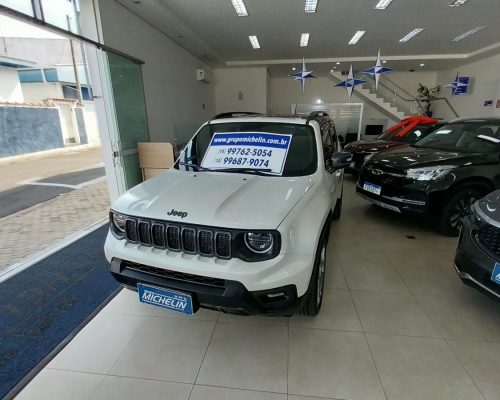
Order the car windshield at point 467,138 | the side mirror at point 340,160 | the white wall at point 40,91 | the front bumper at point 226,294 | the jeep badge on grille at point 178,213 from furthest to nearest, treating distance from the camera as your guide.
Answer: the white wall at point 40,91 → the car windshield at point 467,138 → the side mirror at point 340,160 → the jeep badge on grille at point 178,213 → the front bumper at point 226,294

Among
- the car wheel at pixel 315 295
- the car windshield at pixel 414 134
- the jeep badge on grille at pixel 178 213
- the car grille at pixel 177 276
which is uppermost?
the car windshield at pixel 414 134

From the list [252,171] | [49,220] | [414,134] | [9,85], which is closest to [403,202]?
[252,171]

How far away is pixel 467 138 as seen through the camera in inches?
143

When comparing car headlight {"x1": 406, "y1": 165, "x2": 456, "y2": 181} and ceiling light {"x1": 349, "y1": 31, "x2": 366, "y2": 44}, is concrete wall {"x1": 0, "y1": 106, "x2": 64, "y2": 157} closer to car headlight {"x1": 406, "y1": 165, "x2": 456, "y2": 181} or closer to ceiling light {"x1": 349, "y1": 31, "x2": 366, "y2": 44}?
ceiling light {"x1": 349, "y1": 31, "x2": 366, "y2": 44}

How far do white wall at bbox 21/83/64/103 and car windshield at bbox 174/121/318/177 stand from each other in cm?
1854

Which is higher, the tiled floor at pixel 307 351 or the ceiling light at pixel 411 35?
the ceiling light at pixel 411 35

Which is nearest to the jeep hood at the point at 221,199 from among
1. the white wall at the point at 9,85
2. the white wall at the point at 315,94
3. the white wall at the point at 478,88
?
the white wall at the point at 478,88

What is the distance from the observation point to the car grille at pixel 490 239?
1.81 meters

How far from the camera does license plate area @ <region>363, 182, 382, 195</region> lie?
3.70 m

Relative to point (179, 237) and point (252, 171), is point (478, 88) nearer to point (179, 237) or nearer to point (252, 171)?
point (252, 171)

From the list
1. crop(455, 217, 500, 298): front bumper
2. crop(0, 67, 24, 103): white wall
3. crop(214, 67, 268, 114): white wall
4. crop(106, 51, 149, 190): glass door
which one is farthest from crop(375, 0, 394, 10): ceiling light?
crop(0, 67, 24, 103): white wall

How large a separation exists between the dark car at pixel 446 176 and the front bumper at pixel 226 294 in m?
2.55

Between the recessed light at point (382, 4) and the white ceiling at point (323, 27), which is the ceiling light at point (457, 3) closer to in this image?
the white ceiling at point (323, 27)

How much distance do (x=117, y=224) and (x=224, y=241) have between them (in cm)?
80
